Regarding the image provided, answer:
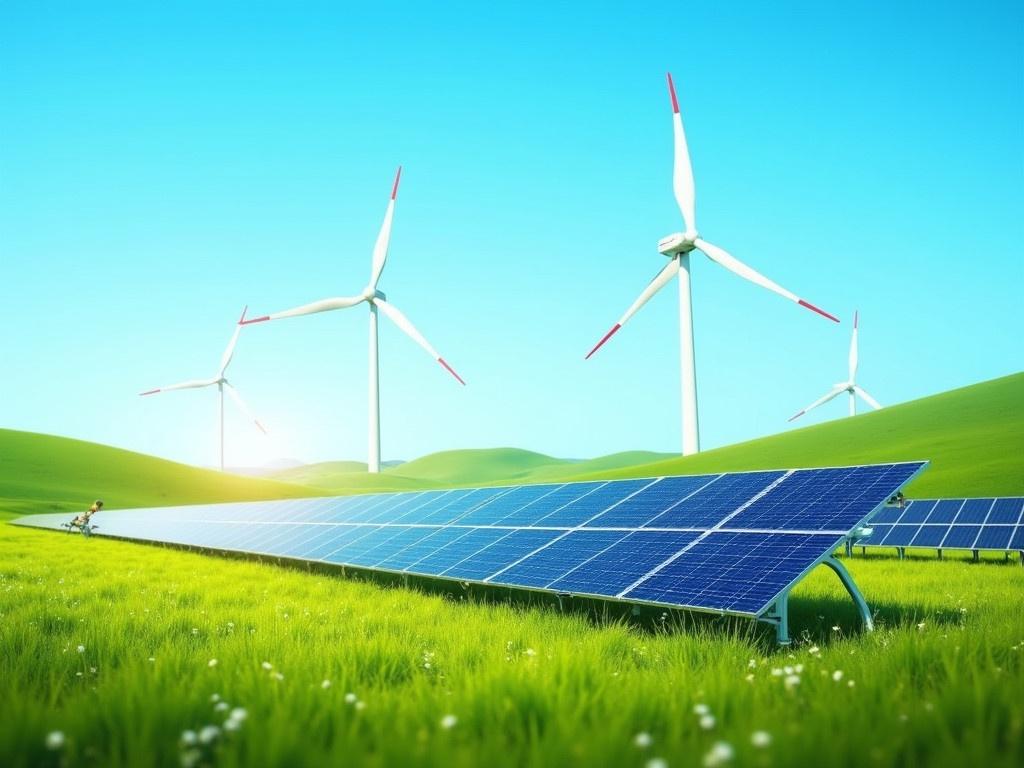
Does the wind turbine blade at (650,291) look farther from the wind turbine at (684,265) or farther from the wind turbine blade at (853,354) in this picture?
the wind turbine blade at (853,354)

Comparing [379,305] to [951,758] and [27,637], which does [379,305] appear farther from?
[951,758]

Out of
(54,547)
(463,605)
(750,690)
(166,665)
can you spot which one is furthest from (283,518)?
(750,690)

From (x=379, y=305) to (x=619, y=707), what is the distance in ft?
213

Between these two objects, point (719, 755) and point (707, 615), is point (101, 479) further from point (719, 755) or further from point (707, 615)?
point (719, 755)

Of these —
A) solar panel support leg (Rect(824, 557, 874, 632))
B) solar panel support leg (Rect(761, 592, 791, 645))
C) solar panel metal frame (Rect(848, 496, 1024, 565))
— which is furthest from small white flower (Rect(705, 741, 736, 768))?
solar panel metal frame (Rect(848, 496, 1024, 565))

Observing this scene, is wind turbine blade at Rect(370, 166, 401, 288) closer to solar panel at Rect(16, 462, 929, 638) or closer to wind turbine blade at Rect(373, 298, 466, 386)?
wind turbine blade at Rect(373, 298, 466, 386)

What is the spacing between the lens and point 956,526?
20.5 m

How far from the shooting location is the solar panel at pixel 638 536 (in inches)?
339

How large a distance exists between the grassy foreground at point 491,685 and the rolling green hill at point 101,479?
6065cm

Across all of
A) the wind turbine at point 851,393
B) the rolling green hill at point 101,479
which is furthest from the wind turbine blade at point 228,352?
the wind turbine at point 851,393

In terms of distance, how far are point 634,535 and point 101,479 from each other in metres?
80.3

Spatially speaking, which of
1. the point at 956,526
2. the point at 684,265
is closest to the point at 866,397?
the point at 684,265

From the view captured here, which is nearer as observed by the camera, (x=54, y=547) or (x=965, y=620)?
(x=965, y=620)

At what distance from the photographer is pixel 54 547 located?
2525 centimetres
